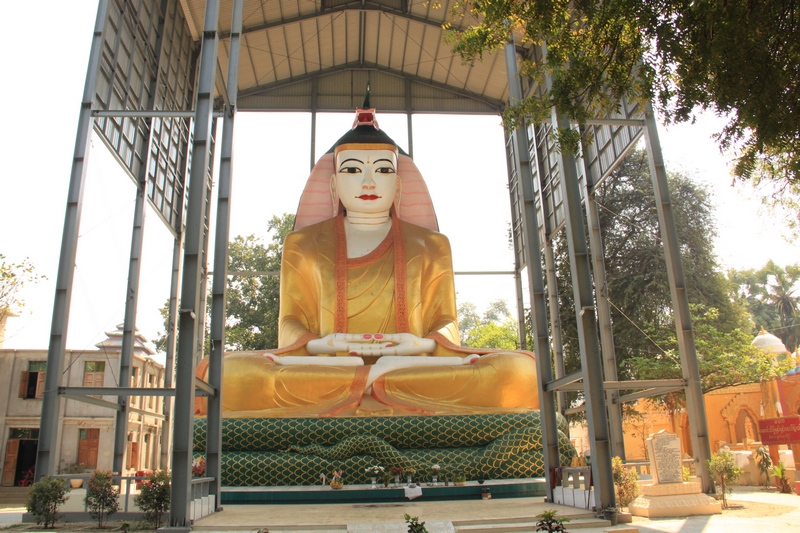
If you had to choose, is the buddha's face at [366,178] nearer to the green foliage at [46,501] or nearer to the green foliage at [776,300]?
the green foliage at [46,501]

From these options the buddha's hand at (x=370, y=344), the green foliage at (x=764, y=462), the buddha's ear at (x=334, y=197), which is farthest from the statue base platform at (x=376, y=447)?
the buddha's ear at (x=334, y=197)

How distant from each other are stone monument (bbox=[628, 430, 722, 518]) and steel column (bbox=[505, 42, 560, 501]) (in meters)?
0.93

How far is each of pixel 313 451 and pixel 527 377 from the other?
3073 mm

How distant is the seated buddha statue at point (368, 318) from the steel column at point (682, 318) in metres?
2.02

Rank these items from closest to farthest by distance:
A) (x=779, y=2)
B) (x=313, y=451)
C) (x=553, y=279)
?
(x=779, y=2)
(x=313, y=451)
(x=553, y=279)

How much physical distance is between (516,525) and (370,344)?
5070mm

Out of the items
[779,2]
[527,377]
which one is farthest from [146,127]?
[779,2]

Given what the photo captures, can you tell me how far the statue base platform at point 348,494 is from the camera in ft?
25.1

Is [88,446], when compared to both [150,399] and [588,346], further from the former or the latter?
[588,346]

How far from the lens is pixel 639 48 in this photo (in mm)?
4777

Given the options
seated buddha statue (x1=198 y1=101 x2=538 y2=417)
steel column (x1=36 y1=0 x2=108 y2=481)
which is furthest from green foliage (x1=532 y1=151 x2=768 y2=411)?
steel column (x1=36 y1=0 x2=108 y2=481)

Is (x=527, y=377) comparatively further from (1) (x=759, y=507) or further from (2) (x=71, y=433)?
(2) (x=71, y=433)

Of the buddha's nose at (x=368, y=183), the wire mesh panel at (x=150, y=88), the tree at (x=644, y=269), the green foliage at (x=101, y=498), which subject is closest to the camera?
the green foliage at (x=101, y=498)

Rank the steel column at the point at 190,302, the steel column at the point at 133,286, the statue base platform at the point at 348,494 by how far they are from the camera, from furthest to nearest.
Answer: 1. the steel column at the point at 133,286
2. the statue base platform at the point at 348,494
3. the steel column at the point at 190,302
